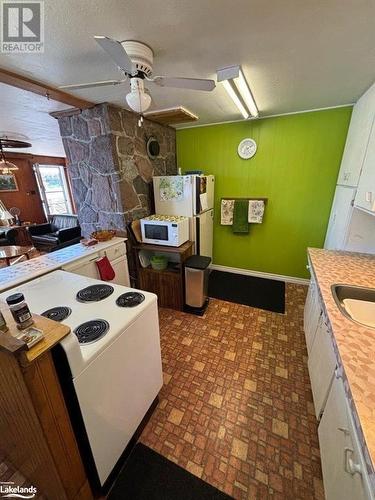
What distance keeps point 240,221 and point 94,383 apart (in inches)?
112

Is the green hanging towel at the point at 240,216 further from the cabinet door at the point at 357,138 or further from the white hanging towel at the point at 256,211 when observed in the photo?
the cabinet door at the point at 357,138

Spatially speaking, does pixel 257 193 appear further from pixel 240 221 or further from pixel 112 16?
pixel 112 16

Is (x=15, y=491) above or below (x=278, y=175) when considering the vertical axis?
below

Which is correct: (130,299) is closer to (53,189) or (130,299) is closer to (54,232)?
(54,232)

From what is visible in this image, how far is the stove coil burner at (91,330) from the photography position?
3.27ft

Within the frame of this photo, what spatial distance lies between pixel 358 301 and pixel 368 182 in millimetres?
916

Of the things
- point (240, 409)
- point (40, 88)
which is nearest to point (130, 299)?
point (240, 409)

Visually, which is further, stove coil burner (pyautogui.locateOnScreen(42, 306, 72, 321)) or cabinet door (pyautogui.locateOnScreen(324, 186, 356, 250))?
cabinet door (pyautogui.locateOnScreen(324, 186, 356, 250))

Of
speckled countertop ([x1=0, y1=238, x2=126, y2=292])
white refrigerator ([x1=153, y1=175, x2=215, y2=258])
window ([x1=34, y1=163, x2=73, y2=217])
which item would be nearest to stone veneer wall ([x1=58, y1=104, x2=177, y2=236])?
white refrigerator ([x1=153, y1=175, x2=215, y2=258])

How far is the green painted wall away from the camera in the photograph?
2607 mm

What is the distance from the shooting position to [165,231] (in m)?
2.48

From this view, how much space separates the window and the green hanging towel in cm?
593

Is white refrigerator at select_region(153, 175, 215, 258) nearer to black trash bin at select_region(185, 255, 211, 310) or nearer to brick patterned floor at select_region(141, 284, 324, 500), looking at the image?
black trash bin at select_region(185, 255, 211, 310)

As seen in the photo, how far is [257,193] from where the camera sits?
310cm
